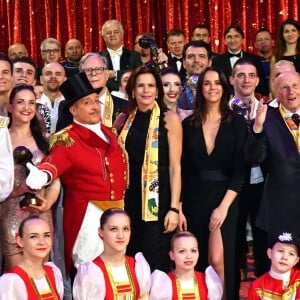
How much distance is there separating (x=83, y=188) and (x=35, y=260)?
50 cm

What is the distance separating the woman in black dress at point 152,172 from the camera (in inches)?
212

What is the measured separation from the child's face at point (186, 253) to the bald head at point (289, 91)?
0.98 m

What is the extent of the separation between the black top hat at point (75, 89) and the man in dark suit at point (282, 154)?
37.9 inches

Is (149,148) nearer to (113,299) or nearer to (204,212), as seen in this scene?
(204,212)

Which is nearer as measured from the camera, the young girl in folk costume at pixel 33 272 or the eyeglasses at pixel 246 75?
the young girl in folk costume at pixel 33 272

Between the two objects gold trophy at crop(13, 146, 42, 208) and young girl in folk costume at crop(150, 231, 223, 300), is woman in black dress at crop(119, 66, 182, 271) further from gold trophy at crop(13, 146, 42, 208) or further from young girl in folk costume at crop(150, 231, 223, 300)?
gold trophy at crop(13, 146, 42, 208)

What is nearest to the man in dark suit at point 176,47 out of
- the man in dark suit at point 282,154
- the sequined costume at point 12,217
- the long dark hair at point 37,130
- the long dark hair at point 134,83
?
the long dark hair at point 134,83

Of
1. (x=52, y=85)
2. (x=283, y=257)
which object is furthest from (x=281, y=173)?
(x=52, y=85)

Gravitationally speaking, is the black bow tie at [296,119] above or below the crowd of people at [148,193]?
above

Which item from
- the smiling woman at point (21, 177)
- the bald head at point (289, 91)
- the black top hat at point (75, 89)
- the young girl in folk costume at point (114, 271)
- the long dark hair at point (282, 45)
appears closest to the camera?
the young girl in folk costume at point (114, 271)

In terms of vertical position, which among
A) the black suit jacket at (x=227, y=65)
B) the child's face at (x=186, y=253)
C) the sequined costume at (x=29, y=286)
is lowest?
the sequined costume at (x=29, y=286)

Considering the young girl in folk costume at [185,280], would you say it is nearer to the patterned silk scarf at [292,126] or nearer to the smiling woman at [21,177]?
the smiling woman at [21,177]

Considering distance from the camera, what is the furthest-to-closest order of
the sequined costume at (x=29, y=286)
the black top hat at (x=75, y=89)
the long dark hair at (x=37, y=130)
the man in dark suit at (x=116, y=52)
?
the man in dark suit at (x=116, y=52)
the long dark hair at (x=37, y=130)
the black top hat at (x=75, y=89)
the sequined costume at (x=29, y=286)

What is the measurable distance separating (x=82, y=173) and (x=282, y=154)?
117 cm
